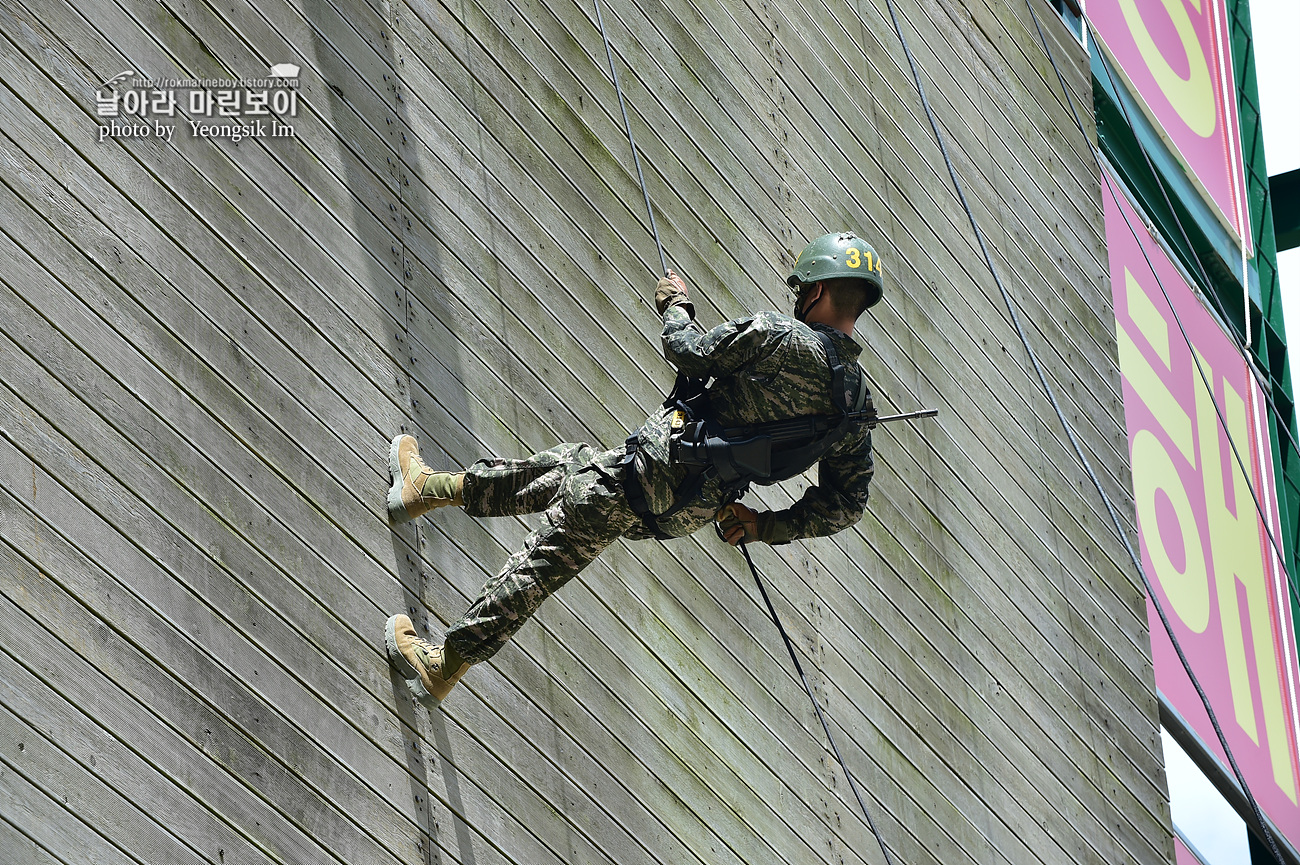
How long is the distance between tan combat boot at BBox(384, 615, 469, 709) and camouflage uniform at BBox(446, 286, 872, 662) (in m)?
0.09

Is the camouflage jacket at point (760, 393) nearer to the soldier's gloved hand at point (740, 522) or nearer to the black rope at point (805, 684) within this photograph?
the soldier's gloved hand at point (740, 522)

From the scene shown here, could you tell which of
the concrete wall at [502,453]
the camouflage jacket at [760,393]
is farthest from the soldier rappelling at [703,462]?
the concrete wall at [502,453]

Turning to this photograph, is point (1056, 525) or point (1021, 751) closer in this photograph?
point (1021, 751)

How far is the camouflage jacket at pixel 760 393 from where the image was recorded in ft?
15.7

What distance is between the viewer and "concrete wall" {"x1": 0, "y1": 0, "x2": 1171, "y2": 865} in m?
4.73

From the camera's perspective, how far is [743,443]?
4844mm

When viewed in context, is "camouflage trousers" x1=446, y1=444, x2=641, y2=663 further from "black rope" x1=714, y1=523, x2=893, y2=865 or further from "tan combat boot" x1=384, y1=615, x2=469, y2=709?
"black rope" x1=714, y1=523, x2=893, y2=865

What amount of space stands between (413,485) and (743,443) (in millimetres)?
1181

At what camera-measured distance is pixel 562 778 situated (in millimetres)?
5648

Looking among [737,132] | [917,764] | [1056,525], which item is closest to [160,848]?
[917,764]

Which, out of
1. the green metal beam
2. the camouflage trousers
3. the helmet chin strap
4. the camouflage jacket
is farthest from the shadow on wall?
the green metal beam

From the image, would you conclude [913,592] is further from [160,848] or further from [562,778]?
[160,848]

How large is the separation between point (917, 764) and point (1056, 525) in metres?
1.93

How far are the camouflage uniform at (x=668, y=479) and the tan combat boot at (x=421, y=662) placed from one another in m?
0.09
